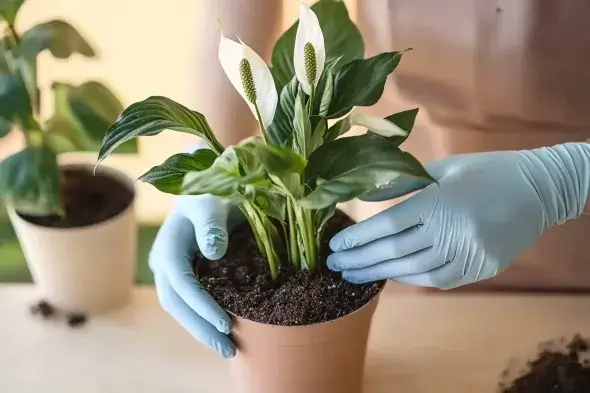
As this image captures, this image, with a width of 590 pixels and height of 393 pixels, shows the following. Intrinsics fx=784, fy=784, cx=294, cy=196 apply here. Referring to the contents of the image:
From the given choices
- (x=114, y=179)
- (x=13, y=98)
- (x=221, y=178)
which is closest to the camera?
(x=221, y=178)

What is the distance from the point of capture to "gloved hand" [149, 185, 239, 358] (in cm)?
60

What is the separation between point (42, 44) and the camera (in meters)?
0.73

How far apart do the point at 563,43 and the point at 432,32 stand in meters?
0.12

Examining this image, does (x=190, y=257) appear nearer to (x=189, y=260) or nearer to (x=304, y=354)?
(x=189, y=260)

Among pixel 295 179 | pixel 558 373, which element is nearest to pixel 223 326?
pixel 295 179

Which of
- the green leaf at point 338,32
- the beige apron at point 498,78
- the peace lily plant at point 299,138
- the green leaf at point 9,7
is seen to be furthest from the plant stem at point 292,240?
the green leaf at point 9,7

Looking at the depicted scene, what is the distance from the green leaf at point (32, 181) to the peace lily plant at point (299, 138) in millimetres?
256

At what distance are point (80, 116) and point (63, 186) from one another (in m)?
0.09

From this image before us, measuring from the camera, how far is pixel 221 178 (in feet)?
1.49

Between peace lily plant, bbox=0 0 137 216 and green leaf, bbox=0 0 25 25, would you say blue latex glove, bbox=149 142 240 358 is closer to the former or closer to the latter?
peace lily plant, bbox=0 0 137 216

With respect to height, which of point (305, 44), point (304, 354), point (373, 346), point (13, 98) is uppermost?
point (305, 44)

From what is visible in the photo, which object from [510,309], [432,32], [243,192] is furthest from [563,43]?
[243,192]

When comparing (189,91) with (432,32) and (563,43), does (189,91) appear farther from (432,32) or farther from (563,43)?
(563,43)

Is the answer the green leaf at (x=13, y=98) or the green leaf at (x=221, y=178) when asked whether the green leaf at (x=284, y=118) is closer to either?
the green leaf at (x=221, y=178)
